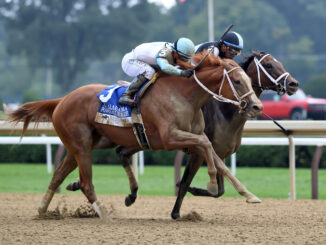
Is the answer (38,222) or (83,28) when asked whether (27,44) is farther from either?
(38,222)

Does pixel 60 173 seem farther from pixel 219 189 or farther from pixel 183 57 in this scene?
pixel 183 57

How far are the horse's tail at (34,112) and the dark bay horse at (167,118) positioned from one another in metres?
0.18

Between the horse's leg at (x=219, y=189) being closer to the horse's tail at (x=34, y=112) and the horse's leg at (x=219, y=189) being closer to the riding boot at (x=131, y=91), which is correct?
the riding boot at (x=131, y=91)

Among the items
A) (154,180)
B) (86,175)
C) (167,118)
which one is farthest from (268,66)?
(154,180)

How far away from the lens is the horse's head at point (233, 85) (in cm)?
569

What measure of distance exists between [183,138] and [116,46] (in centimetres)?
3783

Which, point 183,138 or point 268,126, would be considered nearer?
point 183,138

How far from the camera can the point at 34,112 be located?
23.6 feet

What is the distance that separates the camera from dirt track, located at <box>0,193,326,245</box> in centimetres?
508

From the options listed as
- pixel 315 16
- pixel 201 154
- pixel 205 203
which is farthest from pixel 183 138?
pixel 315 16

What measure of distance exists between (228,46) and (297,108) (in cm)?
1820

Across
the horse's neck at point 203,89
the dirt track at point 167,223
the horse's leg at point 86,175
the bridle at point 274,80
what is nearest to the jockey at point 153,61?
the horse's neck at point 203,89

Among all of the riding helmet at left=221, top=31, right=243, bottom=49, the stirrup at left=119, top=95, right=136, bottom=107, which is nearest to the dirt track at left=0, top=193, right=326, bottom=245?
the stirrup at left=119, top=95, right=136, bottom=107

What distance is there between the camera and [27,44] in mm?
42438
